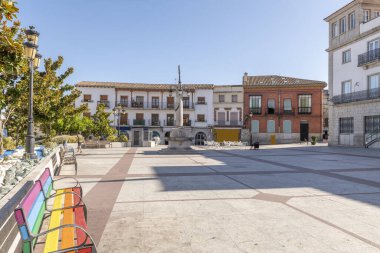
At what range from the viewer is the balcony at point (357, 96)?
2406 cm

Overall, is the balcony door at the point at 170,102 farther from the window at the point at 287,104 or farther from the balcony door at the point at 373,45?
the balcony door at the point at 373,45

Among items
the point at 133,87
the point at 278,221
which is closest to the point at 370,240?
the point at 278,221

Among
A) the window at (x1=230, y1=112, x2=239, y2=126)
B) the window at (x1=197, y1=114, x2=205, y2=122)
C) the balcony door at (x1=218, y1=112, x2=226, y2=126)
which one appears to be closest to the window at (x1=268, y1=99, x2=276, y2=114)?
the window at (x1=230, y1=112, x2=239, y2=126)

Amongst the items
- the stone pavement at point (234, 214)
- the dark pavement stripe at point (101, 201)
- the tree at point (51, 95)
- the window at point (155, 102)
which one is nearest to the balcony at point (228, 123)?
the window at point (155, 102)

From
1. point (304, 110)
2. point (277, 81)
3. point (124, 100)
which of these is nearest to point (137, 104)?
point (124, 100)

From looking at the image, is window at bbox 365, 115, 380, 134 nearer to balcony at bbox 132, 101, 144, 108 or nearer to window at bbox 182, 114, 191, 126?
window at bbox 182, 114, 191, 126

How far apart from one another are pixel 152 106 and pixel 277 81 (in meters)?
18.9

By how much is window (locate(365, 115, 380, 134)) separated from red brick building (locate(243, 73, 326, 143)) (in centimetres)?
1585

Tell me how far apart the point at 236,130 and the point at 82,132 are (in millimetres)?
21589

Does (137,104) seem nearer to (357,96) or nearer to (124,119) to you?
(124,119)

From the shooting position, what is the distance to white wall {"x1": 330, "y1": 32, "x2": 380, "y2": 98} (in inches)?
986

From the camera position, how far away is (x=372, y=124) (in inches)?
957

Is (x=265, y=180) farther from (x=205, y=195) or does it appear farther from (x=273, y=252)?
(x=273, y=252)

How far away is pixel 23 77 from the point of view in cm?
1205
